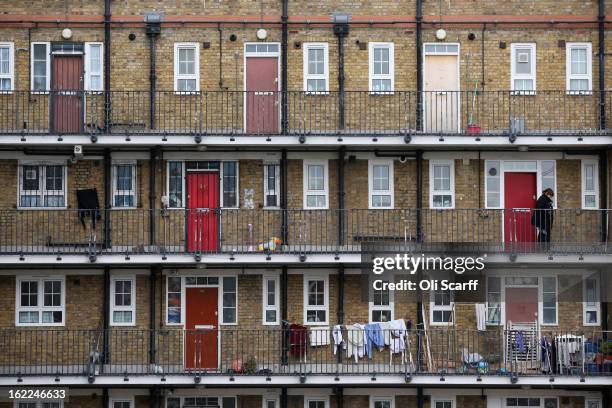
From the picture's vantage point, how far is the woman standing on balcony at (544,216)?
31500 mm

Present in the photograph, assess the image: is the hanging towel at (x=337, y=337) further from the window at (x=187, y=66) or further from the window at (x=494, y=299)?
the window at (x=187, y=66)

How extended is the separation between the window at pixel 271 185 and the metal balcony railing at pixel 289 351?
3043 millimetres

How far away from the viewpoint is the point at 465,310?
32.0 m

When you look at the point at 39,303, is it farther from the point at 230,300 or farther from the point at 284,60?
the point at 284,60

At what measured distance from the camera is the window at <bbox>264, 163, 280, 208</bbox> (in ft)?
106

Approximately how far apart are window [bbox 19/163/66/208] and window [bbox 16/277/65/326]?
1.82 meters

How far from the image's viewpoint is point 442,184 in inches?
1275

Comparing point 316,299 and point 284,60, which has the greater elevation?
point 284,60

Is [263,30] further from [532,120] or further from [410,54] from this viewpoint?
[532,120]

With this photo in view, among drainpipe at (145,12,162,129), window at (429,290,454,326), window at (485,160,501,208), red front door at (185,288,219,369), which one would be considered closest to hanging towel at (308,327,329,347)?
red front door at (185,288,219,369)

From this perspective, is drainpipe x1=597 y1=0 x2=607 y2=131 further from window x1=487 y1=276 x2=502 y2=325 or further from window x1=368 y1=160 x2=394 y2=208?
window x1=368 y1=160 x2=394 y2=208

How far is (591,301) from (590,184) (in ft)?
9.13

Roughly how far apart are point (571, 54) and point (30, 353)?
14.6 meters

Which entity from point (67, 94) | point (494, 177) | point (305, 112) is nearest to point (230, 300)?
point (305, 112)
